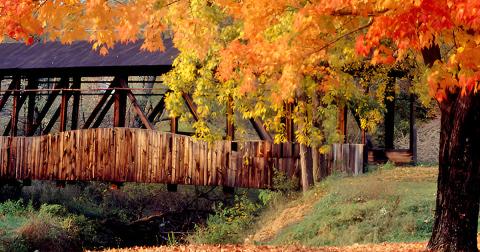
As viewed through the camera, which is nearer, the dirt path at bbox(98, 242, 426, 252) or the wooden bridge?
the dirt path at bbox(98, 242, 426, 252)

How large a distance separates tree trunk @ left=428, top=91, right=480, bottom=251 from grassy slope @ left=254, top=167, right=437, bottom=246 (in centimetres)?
343

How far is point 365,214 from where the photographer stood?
15.9 m

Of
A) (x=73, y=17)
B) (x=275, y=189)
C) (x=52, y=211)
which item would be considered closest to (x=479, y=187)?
(x=73, y=17)

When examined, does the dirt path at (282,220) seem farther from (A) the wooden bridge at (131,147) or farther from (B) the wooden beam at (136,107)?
(B) the wooden beam at (136,107)

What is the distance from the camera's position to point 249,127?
1522 inches

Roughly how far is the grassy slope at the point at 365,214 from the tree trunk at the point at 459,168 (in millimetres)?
3427

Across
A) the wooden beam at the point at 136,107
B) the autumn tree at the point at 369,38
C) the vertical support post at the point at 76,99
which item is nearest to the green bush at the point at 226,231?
the wooden beam at the point at 136,107

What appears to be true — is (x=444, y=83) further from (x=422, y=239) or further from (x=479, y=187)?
(x=422, y=239)

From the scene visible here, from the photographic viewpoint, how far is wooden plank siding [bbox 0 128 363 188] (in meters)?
21.0

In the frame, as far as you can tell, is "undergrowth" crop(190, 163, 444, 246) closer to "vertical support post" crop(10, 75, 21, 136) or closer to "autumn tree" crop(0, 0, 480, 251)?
"autumn tree" crop(0, 0, 480, 251)

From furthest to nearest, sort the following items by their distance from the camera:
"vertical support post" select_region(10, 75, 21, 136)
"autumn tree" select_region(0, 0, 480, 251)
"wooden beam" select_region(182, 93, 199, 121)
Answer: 1. "vertical support post" select_region(10, 75, 21, 136)
2. "wooden beam" select_region(182, 93, 199, 121)
3. "autumn tree" select_region(0, 0, 480, 251)

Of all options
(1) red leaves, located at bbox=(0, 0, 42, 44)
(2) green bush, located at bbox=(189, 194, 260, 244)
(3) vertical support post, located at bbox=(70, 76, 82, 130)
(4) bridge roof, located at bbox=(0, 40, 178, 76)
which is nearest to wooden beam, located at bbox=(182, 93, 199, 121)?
(4) bridge roof, located at bbox=(0, 40, 178, 76)

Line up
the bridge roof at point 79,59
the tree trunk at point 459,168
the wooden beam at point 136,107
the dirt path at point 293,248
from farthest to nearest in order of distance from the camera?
the bridge roof at point 79,59 → the wooden beam at point 136,107 → the dirt path at point 293,248 → the tree trunk at point 459,168

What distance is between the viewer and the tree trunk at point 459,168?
10656mm
